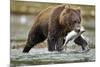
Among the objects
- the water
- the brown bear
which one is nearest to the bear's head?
the brown bear

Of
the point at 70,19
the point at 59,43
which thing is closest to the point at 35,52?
the point at 59,43

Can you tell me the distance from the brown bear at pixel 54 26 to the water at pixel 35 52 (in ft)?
0.20

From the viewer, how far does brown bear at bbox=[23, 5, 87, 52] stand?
2.18 meters

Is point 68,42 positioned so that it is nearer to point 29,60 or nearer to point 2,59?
point 29,60

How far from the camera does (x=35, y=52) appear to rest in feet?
7.11

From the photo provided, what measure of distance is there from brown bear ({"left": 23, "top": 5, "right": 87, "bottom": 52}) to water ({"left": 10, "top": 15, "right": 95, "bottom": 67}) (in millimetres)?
60

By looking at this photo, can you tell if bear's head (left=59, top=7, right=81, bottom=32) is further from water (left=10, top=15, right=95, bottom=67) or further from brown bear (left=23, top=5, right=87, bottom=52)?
water (left=10, top=15, right=95, bottom=67)

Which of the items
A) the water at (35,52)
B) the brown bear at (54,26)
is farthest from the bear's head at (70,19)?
the water at (35,52)

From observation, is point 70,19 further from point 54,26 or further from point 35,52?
point 35,52

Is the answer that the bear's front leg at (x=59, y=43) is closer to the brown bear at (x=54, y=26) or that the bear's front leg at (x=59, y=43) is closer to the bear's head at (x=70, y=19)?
the brown bear at (x=54, y=26)

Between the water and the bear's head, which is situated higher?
the bear's head

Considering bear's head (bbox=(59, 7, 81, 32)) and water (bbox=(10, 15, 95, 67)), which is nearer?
water (bbox=(10, 15, 95, 67))

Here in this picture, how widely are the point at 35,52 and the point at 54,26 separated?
14.9 inches

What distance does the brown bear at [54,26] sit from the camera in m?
2.18
